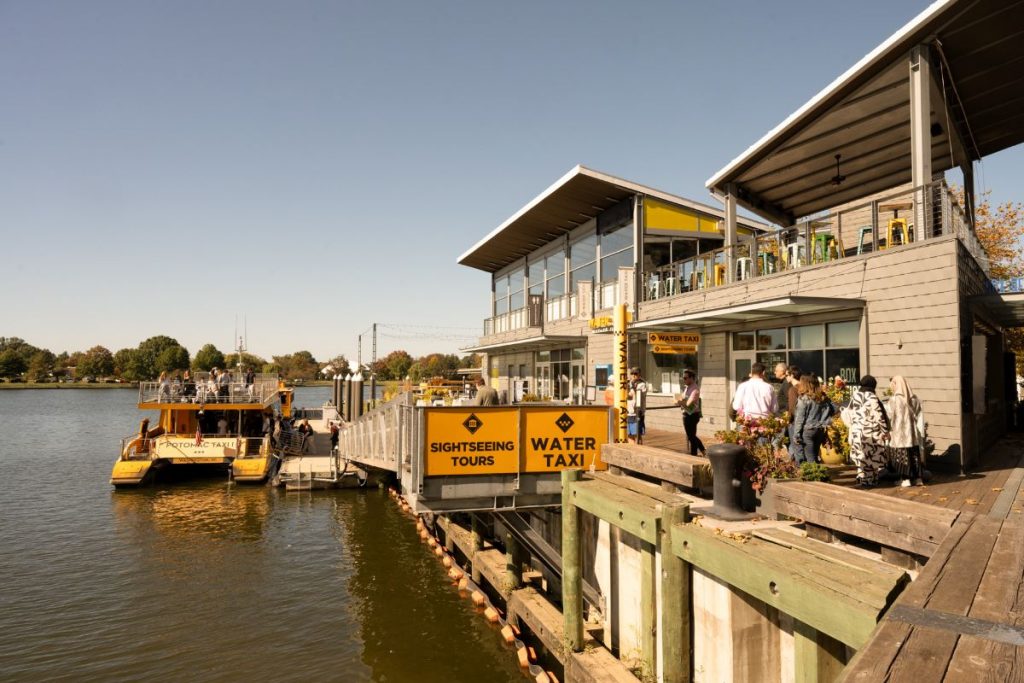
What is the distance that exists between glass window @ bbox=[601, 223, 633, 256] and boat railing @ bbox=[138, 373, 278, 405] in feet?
58.0

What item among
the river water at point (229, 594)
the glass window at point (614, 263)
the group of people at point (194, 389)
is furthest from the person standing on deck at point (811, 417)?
the group of people at point (194, 389)

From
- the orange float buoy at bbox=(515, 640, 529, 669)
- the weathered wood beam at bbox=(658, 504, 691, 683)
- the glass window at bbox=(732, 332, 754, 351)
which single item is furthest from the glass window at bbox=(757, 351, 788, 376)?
the weathered wood beam at bbox=(658, 504, 691, 683)

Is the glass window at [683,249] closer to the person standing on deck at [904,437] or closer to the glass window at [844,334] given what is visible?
the glass window at [844,334]

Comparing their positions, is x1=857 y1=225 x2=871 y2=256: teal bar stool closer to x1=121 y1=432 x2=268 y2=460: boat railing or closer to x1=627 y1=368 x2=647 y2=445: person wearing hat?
x1=627 y1=368 x2=647 y2=445: person wearing hat

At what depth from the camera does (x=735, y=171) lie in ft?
54.3

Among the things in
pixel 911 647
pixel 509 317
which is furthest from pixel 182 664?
pixel 509 317

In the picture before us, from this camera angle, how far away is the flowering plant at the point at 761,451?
6.62 m

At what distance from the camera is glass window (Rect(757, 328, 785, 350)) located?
43.4 ft

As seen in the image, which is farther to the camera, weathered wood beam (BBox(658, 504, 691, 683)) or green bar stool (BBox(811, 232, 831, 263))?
green bar stool (BBox(811, 232, 831, 263))

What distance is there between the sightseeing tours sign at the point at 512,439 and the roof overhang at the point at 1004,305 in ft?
23.7

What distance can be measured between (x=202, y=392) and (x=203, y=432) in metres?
2.76

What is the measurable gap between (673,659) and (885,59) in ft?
37.8

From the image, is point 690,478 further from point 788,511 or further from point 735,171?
point 735,171

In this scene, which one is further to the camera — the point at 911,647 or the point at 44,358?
the point at 44,358
